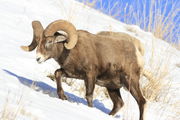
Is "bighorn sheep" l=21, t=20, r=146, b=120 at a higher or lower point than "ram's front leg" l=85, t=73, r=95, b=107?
higher

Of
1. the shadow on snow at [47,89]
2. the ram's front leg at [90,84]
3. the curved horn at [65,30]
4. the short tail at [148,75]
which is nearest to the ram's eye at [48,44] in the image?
the curved horn at [65,30]

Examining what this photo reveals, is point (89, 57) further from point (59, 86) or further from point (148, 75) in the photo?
point (148, 75)

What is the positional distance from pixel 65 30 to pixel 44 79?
5.27 feet

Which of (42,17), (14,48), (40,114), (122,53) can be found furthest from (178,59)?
(40,114)

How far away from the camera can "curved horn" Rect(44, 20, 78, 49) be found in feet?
28.1

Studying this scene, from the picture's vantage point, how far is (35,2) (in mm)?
19875

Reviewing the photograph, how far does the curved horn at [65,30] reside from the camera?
28.1 ft

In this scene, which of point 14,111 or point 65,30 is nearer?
point 14,111

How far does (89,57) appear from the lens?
28.7 feet

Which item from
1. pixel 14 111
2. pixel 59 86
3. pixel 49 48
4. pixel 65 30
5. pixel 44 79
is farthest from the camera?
pixel 44 79

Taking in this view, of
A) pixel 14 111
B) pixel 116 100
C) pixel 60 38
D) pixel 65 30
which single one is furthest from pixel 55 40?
pixel 14 111

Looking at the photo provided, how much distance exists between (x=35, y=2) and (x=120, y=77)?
37.3 ft

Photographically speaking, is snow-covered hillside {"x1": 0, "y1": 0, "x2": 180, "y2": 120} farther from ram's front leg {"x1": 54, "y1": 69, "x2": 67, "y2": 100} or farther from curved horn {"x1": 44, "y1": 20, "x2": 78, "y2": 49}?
curved horn {"x1": 44, "y1": 20, "x2": 78, "y2": 49}

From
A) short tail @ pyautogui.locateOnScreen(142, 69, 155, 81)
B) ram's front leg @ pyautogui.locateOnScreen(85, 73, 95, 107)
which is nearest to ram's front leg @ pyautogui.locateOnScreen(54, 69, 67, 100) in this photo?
ram's front leg @ pyautogui.locateOnScreen(85, 73, 95, 107)
